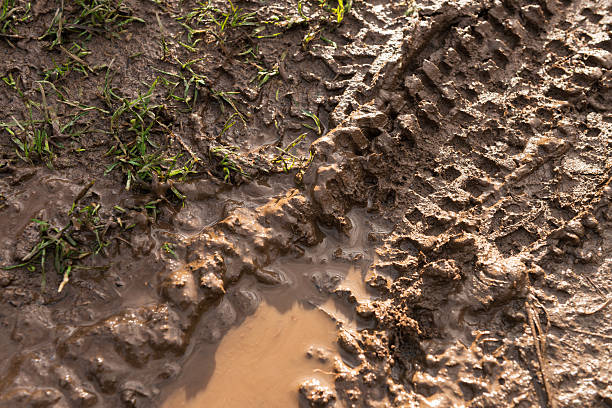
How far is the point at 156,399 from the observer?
2217 millimetres

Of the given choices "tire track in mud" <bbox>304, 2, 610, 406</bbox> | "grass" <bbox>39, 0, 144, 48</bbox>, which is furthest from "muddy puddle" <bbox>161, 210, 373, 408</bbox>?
"grass" <bbox>39, 0, 144, 48</bbox>

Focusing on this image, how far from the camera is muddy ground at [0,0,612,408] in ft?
7.51

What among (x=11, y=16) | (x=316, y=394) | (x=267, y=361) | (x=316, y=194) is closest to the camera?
(x=316, y=394)

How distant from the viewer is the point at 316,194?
2.72m

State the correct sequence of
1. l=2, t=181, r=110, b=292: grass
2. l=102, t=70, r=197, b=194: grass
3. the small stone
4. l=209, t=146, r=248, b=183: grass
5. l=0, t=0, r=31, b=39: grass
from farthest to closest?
l=0, t=0, r=31, b=39: grass → l=209, t=146, r=248, b=183: grass → l=102, t=70, r=197, b=194: grass → l=2, t=181, r=110, b=292: grass → the small stone

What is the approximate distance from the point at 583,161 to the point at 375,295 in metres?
1.59

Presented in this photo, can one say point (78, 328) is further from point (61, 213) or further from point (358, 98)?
point (358, 98)

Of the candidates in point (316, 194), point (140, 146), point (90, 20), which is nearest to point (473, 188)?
point (316, 194)

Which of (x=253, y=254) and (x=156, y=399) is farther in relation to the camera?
(x=253, y=254)

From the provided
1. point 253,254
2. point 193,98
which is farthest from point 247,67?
point 253,254

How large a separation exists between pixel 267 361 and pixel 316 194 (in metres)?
0.95

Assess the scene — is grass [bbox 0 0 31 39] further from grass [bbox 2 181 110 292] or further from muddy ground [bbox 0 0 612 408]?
grass [bbox 2 181 110 292]

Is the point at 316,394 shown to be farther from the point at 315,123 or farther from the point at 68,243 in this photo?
the point at 315,123

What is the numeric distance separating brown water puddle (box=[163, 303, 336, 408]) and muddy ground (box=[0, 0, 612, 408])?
1.4 inches
